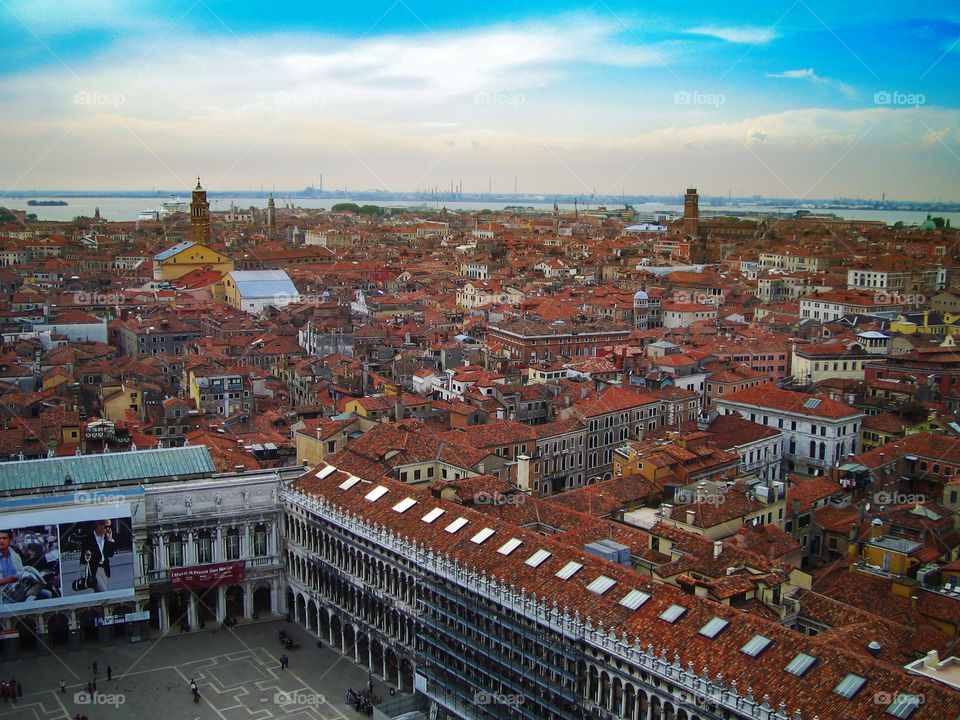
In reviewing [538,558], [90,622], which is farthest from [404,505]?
[90,622]

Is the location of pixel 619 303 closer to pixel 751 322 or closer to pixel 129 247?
pixel 751 322

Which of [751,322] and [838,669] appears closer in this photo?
[838,669]

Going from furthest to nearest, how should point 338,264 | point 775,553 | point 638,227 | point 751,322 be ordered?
point 638,227 < point 338,264 < point 751,322 < point 775,553

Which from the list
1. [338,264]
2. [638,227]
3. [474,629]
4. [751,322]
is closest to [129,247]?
[338,264]

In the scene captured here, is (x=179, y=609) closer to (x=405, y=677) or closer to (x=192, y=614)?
(x=192, y=614)

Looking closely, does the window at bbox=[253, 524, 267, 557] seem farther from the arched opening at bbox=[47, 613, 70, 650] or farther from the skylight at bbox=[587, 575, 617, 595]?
the skylight at bbox=[587, 575, 617, 595]

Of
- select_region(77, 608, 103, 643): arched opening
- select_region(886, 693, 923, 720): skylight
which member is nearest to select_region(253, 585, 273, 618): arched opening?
select_region(77, 608, 103, 643): arched opening
